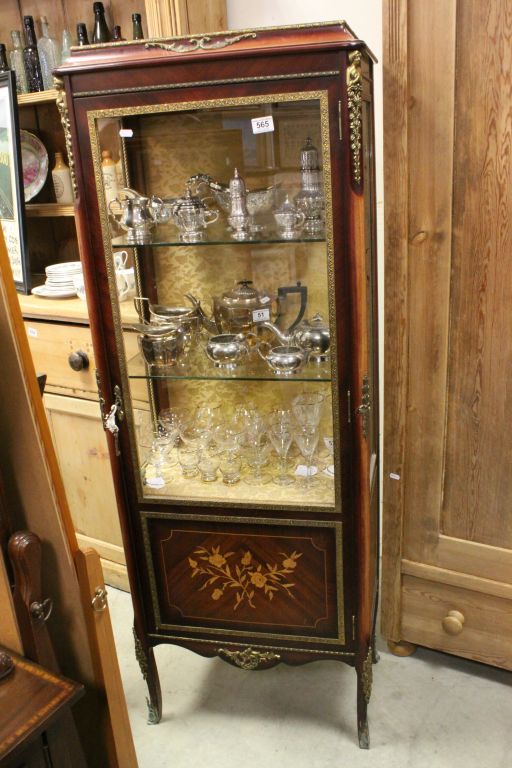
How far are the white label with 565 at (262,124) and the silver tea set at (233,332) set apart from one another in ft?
1.20

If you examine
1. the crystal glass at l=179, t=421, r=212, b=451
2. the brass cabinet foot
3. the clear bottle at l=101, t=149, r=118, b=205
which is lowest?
the brass cabinet foot

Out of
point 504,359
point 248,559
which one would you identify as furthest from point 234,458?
point 504,359

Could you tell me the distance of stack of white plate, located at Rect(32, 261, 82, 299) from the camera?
2.29m

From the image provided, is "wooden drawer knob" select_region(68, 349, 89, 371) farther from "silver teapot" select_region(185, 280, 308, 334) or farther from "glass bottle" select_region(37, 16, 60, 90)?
"glass bottle" select_region(37, 16, 60, 90)

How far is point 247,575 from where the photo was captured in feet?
5.78

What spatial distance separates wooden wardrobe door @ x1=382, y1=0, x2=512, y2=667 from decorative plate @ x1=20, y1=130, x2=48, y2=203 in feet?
4.54

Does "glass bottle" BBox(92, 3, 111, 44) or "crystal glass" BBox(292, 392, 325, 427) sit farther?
"glass bottle" BBox(92, 3, 111, 44)

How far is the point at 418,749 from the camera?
181 centimetres

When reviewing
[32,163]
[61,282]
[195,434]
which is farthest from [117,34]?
[195,434]

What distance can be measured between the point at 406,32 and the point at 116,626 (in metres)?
1.98

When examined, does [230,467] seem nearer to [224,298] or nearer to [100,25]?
[224,298]

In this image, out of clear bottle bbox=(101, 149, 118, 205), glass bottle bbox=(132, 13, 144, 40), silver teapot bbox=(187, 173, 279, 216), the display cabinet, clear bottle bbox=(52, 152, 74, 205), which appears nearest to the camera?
the display cabinet

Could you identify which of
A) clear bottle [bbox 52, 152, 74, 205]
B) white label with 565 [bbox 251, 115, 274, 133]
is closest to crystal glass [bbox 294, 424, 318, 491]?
white label with 565 [bbox 251, 115, 274, 133]

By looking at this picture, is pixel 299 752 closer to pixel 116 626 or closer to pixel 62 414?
pixel 116 626
